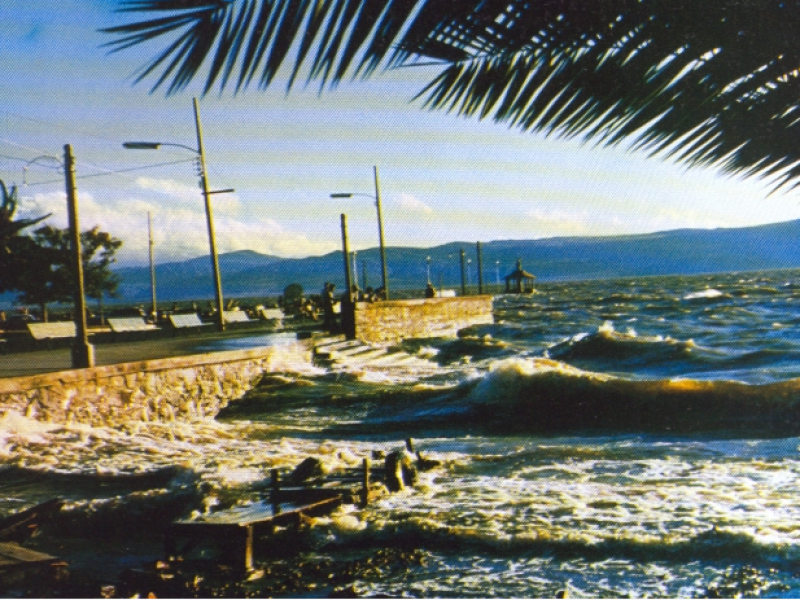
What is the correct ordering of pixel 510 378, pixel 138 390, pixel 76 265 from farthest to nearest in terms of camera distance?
pixel 510 378, pixel 138 390, pixel 76 265

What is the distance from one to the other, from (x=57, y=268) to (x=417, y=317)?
1906 cm

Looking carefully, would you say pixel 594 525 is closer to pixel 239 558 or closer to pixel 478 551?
pixel 478 551

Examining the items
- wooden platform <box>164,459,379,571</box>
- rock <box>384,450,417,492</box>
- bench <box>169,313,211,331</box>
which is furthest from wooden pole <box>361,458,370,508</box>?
bench <box>169,313,211,331</box>

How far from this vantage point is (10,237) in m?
28.7

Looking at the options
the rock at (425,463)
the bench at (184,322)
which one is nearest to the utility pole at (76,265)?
the rock at (425,463)

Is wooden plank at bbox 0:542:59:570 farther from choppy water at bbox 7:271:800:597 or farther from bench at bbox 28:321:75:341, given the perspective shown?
bench at bbox 28:321:75:341

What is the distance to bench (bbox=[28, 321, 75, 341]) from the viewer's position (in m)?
27.7

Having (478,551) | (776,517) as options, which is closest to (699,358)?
(776,517)

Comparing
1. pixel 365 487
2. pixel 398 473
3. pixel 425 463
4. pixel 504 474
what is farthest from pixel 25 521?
pixel 504 474

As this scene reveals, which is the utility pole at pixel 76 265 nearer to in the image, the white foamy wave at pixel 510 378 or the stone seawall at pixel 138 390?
the stone seawall at pixel 138 390

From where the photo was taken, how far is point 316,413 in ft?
68.6

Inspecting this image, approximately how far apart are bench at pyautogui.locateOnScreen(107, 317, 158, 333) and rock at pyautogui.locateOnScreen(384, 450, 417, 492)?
23.8m

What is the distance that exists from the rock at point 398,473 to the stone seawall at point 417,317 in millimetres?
22914

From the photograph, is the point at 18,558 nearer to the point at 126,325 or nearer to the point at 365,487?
the point at 365,487
